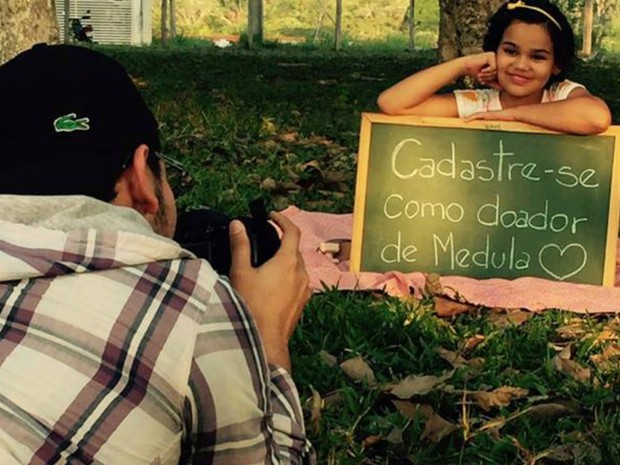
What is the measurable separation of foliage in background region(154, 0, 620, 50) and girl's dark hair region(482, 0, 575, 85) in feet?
111

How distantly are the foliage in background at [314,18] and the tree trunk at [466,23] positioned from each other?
28.6 metres

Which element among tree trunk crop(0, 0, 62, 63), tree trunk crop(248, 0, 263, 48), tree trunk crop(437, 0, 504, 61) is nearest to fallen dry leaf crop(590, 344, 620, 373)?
tree trunk crop(0, 0, 62, 63)

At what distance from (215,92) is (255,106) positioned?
5.75 ft

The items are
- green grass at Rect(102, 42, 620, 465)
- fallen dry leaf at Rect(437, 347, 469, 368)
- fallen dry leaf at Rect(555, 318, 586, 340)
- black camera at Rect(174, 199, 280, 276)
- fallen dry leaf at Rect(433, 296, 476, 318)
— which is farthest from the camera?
fallen dry leaf at Rect(433, 296, 476, 318)

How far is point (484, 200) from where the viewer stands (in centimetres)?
487

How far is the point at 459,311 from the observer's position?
Result: 4234mm

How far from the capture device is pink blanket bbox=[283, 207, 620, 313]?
4301mm

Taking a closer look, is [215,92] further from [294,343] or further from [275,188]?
[294,343]

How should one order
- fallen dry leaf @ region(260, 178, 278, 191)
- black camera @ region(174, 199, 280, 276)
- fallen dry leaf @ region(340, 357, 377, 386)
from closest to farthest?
black camera @ region(174, 199, 280, 276)
fallen dry leaf @ region(340, 357, 377, 386)
fallen dry leaf @ region(260, 178, 278, 191)

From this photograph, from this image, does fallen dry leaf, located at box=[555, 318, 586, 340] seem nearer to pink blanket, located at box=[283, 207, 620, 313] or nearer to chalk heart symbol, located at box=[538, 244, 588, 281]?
pink blanket, located at box=[283, 207, 620, 313]

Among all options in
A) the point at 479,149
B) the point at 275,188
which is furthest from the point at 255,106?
the point at 479,149

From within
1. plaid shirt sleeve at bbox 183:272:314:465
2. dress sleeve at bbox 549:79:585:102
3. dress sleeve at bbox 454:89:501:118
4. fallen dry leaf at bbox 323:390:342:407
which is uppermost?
dress sleeve at bbox 549:79:585:102

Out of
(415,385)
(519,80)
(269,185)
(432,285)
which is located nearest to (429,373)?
(415,385)

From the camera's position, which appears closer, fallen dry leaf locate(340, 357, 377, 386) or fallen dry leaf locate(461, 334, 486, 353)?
fallen dry leaf locate(340, 357, 377, 386)
